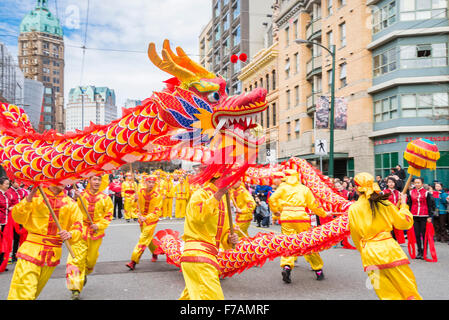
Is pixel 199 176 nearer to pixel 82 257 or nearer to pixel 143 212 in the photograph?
pixel 82 257

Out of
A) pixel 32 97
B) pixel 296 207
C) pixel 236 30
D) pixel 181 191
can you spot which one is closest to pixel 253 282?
pixel 296 207

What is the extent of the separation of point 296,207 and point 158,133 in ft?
12.5

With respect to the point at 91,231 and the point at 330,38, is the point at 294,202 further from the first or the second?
the point at 330,38

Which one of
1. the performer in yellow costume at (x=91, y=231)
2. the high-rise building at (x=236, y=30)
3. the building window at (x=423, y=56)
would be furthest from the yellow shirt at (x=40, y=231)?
the high-rise building at (x=236, y=30)

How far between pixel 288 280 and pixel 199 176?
3678 mm

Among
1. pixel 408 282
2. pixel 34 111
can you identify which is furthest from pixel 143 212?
pixel 34 111

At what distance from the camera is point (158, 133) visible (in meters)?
3.40

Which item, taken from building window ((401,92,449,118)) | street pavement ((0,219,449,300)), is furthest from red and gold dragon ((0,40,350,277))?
building window ((401,92,449,118))

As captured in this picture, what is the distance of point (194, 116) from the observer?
3283 mm

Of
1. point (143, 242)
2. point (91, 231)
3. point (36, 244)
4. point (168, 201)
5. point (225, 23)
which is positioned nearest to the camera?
point (36, 244)

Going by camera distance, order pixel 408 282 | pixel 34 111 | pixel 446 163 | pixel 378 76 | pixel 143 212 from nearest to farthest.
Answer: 1. pixel 408 282
2. pixel 143 212
3. pixel 446 163
4. pixel 378 76
5. pixel 34 111

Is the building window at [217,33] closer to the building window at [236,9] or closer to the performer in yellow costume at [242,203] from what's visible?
the building window at [236,9]

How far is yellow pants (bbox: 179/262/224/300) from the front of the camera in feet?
10.8

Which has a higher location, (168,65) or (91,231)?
(168,65)
